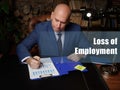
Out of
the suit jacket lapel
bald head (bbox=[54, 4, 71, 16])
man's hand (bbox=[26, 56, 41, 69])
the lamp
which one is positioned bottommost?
the lamp

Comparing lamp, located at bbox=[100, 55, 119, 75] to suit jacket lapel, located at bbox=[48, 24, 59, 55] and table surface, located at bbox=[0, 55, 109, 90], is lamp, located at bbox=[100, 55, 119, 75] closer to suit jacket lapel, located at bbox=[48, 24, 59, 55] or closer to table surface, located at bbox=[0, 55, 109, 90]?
table surface, located at bbox=[0, 55, 109, 90]

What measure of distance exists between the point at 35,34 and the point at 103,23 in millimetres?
1718

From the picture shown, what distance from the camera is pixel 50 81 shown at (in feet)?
4.07

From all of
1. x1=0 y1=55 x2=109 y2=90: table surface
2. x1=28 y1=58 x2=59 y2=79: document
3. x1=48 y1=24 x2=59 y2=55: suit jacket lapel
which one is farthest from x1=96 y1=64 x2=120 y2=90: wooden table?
x1=48 y1=24 x2=59 y2=55: suit jacket lapel

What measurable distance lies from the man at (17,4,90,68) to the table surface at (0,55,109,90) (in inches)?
11.4

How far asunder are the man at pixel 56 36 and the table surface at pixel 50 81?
0.95ft

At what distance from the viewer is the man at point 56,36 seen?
5.45ft

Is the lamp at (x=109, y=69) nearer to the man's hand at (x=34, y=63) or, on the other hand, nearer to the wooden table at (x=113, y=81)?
the wooden table at (x=113, y=81)

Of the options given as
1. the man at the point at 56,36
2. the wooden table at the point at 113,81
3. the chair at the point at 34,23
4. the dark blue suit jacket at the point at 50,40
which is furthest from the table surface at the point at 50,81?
the chair at the point at 34,23

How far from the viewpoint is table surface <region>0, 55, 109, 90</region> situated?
1.18m

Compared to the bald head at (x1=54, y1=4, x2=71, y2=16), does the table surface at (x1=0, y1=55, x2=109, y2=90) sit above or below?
below

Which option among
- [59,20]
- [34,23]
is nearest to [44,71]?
[59,20]

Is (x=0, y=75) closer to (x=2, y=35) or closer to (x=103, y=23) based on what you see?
(x=2, y=35)

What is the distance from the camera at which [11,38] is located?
3.45 metres
